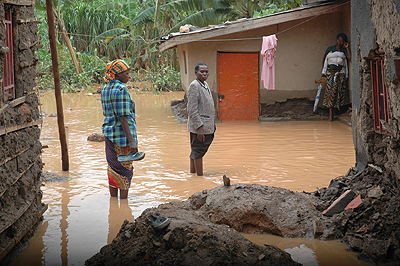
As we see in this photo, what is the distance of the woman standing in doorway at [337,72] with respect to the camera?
10031 mm

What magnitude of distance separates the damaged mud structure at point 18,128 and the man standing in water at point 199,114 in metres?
2.20

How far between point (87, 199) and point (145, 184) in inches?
35.3

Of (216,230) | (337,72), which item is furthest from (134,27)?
(216,230)

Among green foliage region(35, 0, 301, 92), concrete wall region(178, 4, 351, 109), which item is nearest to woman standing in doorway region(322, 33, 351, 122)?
concrete wall region(178, 4, 351, 109)

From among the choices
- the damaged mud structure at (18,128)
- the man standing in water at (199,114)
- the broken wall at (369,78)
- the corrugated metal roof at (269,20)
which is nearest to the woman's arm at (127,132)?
the damaged mud structure at (18,128)

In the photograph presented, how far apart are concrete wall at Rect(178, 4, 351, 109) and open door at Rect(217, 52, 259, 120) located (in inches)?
7.9

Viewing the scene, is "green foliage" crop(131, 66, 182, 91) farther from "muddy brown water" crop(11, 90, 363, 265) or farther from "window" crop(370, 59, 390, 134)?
"window" crop(370, 59, 390, 134)

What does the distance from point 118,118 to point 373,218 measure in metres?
2.88

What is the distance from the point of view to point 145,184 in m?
5.53

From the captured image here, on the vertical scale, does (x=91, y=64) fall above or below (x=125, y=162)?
above

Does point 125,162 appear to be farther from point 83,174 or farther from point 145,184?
A: point 83,174

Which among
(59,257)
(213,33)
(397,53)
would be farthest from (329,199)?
(213,33)

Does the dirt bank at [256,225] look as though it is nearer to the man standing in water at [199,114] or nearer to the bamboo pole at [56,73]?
the man standing in water at [199,114]

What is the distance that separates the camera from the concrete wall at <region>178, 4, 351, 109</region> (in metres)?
10.7
